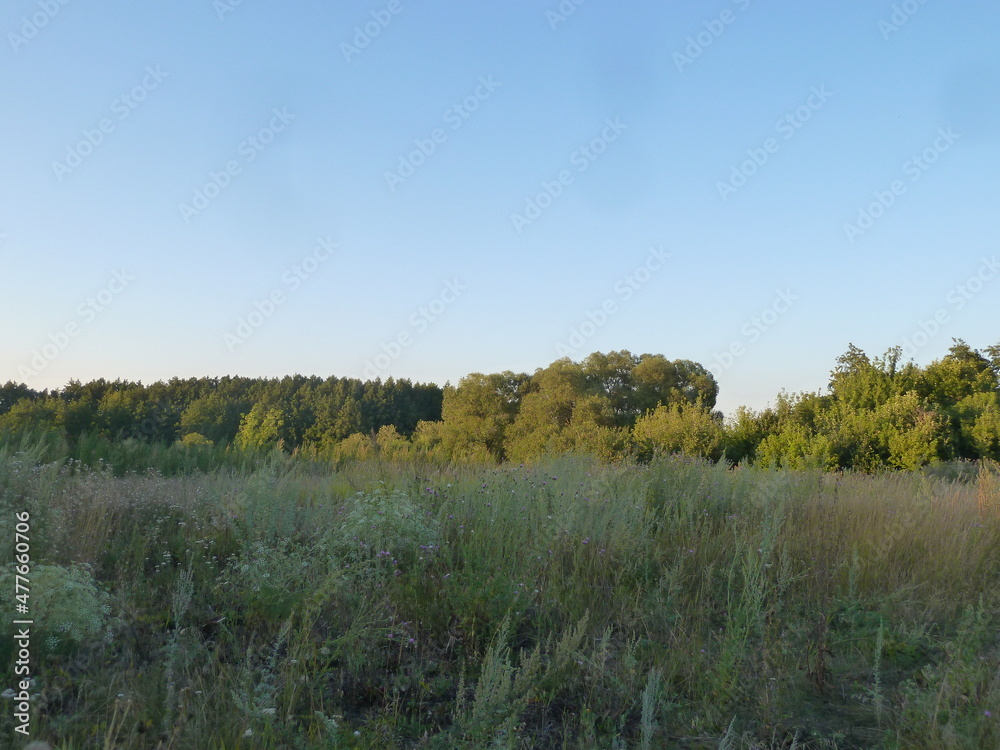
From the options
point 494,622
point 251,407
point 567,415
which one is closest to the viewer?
point 494,622

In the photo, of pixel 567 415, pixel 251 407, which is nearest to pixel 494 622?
pixel 567 415

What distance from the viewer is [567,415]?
29031mm

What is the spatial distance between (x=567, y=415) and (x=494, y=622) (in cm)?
2558

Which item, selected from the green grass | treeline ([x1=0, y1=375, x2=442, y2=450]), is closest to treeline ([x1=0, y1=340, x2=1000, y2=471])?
treeline ([x1=0, y1=375, x2=442, y2=450])

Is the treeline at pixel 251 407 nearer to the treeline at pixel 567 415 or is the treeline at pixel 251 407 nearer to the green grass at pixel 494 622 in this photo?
the treeline at pixel 567 415

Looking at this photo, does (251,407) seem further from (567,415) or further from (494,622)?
(494,622)

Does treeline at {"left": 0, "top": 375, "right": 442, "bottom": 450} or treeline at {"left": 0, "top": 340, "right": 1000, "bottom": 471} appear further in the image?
treeline at {"left": 0, "top": 375, "right": 442, "bottom": 450}

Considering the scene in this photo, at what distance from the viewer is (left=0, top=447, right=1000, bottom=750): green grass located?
2.80 meters

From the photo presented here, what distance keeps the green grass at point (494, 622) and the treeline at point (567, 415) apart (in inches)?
131

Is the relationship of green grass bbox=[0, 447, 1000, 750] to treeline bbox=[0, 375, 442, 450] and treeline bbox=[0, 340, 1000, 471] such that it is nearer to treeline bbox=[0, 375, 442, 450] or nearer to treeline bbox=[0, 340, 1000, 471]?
treeline bbox=[0, 340, 1000, 471]

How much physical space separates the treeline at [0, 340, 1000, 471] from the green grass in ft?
10.9

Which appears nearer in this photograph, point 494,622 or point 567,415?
point 494,622

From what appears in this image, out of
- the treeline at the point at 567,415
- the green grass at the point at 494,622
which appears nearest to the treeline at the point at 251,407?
the treeline at the point at 567,415

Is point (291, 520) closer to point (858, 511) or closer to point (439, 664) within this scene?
point (439, 664)
